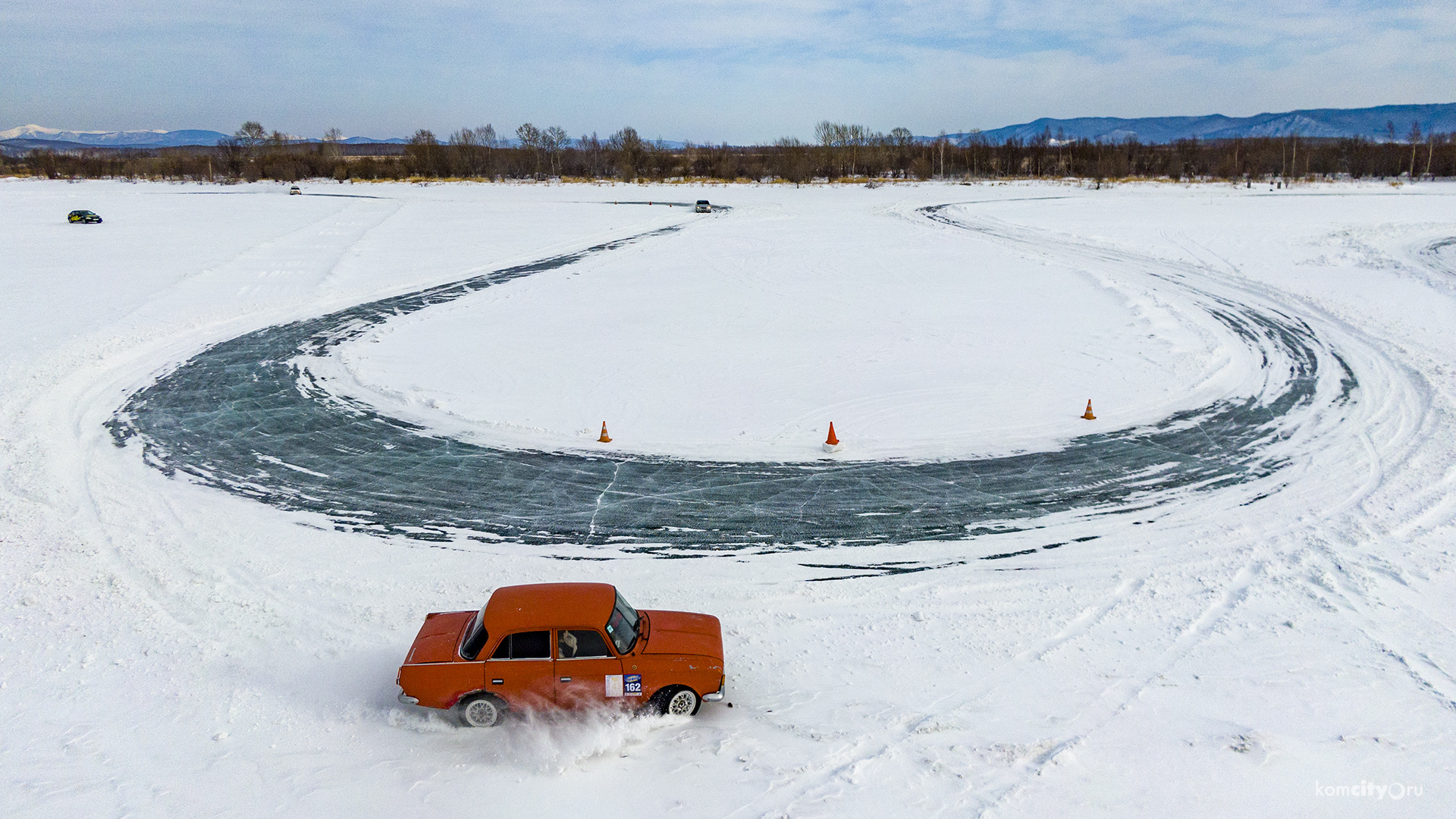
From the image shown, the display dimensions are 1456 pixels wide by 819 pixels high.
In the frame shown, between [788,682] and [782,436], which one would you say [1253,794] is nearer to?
[788,682]

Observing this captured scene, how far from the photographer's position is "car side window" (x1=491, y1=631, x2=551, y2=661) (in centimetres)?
802

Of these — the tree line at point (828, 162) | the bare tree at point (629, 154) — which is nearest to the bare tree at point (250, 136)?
the tree line at point (828, 162)

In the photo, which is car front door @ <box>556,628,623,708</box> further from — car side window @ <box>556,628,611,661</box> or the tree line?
the tree line

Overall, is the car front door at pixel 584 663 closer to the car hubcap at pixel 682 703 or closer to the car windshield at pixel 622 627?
the car windshield at pixel 622 627

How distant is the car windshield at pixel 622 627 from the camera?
8.14 meters

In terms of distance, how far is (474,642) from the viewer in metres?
8.14

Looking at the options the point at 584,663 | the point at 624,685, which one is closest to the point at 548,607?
the point at 584,663

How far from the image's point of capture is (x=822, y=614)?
33.1ft

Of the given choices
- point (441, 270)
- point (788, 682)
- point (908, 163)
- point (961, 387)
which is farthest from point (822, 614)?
point (908, 163)

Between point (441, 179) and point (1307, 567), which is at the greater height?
point (441, 179)

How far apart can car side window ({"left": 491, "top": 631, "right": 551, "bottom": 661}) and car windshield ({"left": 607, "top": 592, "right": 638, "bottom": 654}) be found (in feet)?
2.00

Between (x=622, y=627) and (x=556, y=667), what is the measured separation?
0.72 meters

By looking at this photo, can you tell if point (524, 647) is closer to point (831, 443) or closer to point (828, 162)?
point (831, 443)

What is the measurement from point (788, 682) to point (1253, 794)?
13.7 feet
